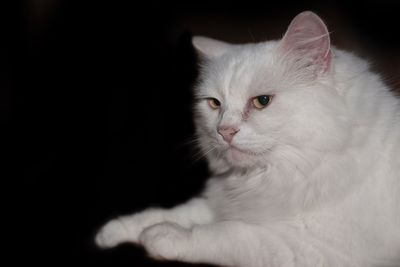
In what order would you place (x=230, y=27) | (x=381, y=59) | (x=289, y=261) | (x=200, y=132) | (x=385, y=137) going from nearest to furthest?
(x=289, y=261)
(x=385, y=137)
(x=200, y=132)
(x=381, y=59)
(x=230, y=27)

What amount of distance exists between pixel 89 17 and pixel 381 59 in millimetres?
2060

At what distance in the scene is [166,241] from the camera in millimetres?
1917

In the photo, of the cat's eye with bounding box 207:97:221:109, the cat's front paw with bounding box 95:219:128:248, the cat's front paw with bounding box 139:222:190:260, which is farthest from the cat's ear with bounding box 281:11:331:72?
the cat's front paw with bounding box 95:219:128:248

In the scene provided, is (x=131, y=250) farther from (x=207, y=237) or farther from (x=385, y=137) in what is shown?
(x=385, y=137)

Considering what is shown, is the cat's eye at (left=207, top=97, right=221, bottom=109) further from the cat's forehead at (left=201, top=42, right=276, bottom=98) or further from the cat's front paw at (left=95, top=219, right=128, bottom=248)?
the cat's front paw at (left=95, top=219, right=128, bottom=248)

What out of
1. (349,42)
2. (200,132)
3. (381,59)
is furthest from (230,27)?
(200,132)

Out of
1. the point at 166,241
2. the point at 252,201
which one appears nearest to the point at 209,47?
the point at 252,201

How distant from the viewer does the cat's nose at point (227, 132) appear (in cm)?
189

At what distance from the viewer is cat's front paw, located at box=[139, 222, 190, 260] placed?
6.26 feet

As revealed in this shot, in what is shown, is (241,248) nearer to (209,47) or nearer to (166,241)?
(166,241)

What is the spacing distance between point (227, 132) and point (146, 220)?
2.18 feet

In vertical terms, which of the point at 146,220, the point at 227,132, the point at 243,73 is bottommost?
the point at 146,220

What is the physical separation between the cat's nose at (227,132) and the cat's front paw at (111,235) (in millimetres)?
672

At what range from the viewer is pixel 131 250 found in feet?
6.72
